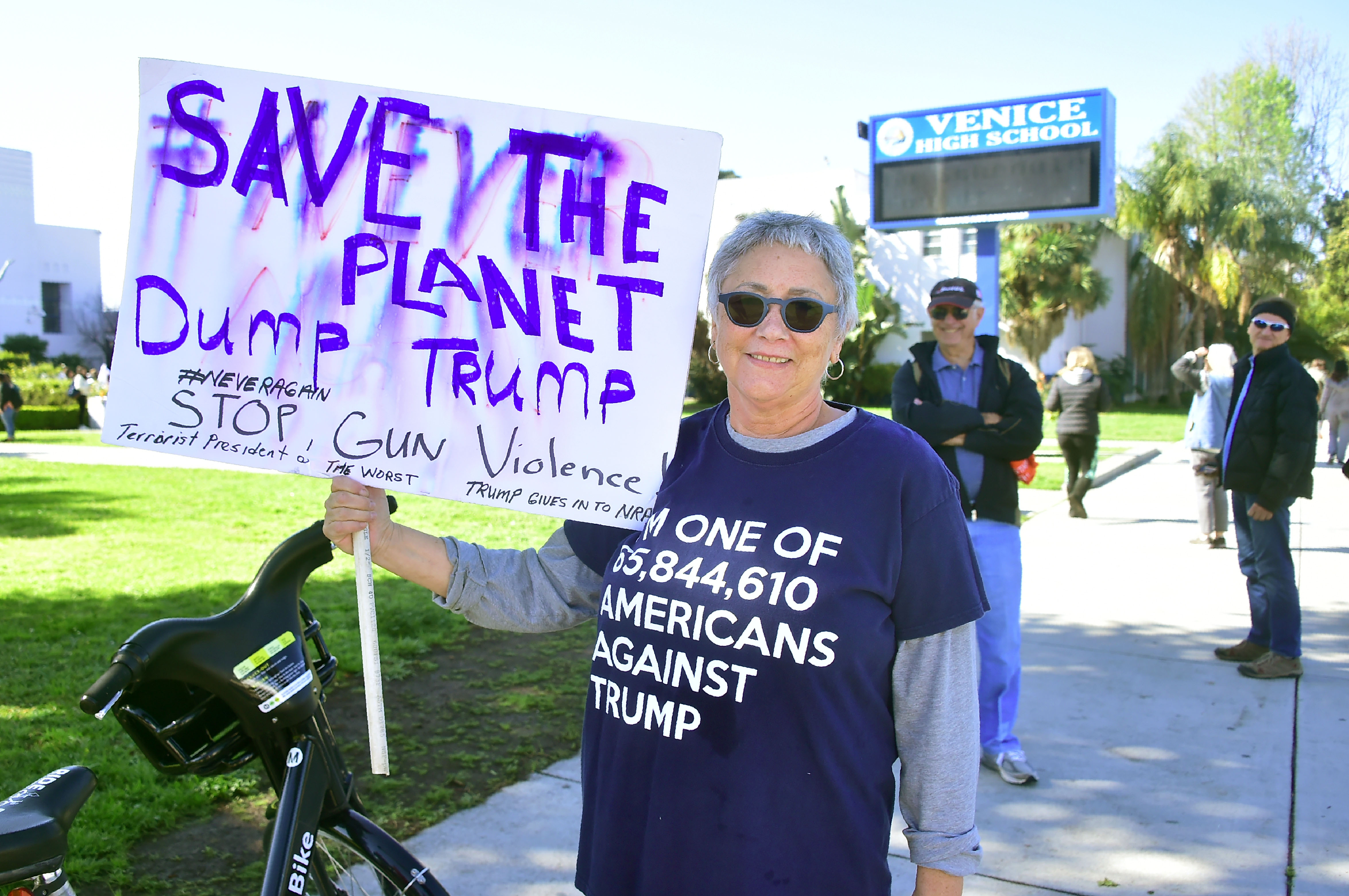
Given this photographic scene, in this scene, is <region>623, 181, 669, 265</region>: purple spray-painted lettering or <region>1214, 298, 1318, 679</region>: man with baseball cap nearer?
<region>623, 181, 669, 265</region>: purple spray-painted lettering

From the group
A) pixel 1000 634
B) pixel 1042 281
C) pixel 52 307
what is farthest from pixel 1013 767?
pixel 52 307

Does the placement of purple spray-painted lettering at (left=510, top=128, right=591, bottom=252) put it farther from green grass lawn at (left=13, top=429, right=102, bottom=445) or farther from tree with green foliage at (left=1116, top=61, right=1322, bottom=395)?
tree with green foliage at (left=1116, top=61, right=1322, bottom=395)

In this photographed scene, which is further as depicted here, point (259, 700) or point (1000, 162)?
point (1000, 162)

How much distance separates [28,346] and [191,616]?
158 ft

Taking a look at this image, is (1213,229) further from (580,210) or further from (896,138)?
(580,210)

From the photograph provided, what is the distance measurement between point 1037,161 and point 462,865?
721 cm

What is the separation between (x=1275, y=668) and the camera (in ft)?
17.8

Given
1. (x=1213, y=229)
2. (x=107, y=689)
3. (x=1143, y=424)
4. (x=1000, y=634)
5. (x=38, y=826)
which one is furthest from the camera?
(x=1213, y=229)

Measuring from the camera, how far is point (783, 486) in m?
1.77

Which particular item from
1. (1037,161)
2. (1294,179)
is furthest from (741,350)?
(1294,179)

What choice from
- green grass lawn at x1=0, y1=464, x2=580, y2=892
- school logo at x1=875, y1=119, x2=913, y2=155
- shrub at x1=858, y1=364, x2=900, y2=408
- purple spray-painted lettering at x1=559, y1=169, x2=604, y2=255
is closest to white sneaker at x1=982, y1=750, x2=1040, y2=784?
green grass lawn at x1=0, y1=464, x2=580, y2=892

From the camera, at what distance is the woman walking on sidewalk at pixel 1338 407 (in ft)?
51.3

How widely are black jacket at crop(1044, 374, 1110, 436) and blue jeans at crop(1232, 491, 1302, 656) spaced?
5098 mm

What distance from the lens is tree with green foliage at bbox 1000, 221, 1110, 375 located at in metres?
36.9
